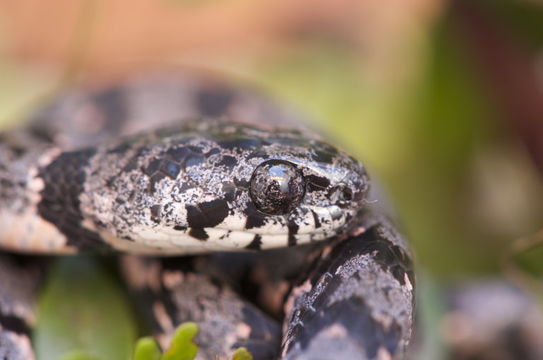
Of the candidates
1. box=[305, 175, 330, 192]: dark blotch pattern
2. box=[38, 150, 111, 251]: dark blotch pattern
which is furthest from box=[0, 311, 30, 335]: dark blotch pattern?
box=[305, 175, 330, 192]: dark blotch pattern

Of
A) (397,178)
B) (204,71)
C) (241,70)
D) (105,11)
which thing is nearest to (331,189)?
(204,71)

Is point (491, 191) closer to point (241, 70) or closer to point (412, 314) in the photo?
point (241, 70)

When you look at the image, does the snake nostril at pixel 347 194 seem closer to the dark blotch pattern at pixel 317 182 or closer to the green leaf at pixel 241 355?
the dark blotch pattern at pixel 317 182

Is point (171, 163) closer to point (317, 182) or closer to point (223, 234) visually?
point (223, 234)

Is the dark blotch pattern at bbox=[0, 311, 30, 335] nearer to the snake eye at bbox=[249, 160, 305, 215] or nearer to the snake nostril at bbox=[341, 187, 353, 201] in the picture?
the snake eye at bbox=[249, 160, 305, 215]

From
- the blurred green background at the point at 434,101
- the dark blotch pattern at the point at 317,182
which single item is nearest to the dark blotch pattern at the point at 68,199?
the dark blotch pattern at the point at 317,182

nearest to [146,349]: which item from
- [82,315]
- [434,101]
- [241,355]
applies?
[241,355]
